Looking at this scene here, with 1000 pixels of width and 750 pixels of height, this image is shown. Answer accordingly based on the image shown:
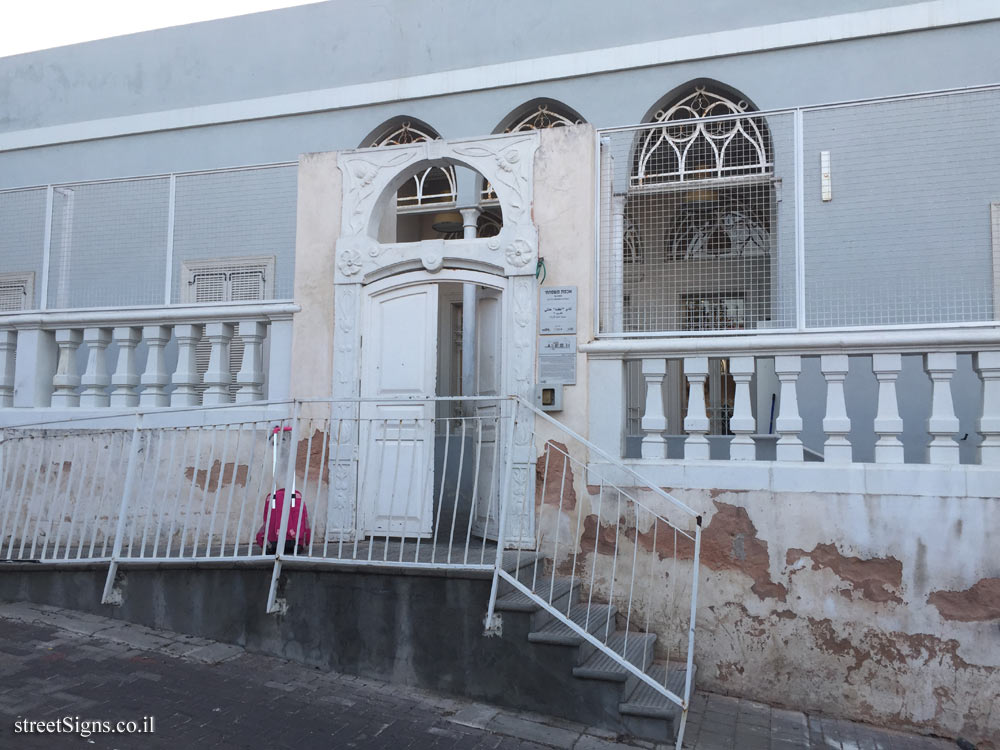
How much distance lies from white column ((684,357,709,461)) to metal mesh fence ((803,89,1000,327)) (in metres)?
0.85

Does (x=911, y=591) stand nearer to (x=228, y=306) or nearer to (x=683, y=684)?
(x=683, y=684)

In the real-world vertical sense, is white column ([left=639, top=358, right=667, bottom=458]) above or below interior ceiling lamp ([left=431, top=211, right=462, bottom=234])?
below

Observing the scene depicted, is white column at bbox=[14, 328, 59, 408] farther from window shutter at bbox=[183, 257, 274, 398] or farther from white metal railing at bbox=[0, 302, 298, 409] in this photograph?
window shutter at bbox=[183, 257, 274, 398]

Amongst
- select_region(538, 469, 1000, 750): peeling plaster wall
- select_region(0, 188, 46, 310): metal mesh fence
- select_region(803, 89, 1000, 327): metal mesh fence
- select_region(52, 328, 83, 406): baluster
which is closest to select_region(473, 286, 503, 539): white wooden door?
select_region(538, 469, 1000, 750): peeling plaster wall

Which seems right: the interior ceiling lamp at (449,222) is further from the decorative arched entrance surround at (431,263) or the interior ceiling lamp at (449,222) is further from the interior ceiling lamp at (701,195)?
the interior ceiling lamp at (701,195)

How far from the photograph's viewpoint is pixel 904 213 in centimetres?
607

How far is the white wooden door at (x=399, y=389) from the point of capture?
6.76m

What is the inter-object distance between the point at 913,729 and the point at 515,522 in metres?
2.99

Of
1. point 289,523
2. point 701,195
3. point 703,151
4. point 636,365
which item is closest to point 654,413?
point 636,365

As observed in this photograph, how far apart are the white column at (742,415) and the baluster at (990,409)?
146 centimetres

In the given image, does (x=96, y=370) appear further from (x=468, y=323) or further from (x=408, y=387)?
(x=468, y=323)

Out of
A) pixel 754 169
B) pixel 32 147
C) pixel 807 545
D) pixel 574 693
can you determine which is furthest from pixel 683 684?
pixel 32 147

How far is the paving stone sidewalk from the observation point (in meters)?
4.62

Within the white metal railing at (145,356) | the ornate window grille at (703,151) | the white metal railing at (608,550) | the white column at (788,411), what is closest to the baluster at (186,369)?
the white metal railing at (145,356)
